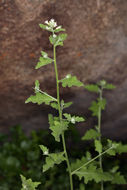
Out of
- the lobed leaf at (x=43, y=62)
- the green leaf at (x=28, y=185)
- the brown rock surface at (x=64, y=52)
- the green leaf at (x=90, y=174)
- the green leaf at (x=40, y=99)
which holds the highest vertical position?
the brown rock surface at (x=64, y=52)

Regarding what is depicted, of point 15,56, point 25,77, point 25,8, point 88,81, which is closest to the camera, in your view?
point 25,8

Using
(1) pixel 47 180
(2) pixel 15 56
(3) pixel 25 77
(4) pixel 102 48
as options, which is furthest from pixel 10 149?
(4) pixel 102 48

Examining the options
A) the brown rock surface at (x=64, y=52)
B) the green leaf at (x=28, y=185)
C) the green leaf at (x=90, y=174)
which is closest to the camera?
the green leaf at (x=28, y=185)

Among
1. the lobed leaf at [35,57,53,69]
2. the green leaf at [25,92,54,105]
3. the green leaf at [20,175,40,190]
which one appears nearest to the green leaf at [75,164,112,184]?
the green leaf at [20,175,40,190]

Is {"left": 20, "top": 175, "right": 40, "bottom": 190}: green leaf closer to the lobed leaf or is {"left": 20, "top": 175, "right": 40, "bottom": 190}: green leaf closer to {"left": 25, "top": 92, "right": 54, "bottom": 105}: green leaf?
{"left": 25, "top": 92, "right": 54, "bottom": 105}: green leaf

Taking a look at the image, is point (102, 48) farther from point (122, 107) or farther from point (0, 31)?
point (0, 31)

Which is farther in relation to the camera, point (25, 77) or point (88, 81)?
point (88, 81)

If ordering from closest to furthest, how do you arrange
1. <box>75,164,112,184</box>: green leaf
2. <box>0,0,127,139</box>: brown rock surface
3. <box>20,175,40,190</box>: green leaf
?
<box>20,175,40,190</box>: green leaf → <box>75,164,112,184</box>: green leaf → <box>0,0,127,139</box>: brown rock surface

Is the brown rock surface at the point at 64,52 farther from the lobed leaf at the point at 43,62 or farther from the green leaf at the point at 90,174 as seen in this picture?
the green leaf at the point at 90,174

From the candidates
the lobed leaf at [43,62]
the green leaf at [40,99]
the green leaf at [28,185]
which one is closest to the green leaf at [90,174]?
the green leaf at [28,185]
